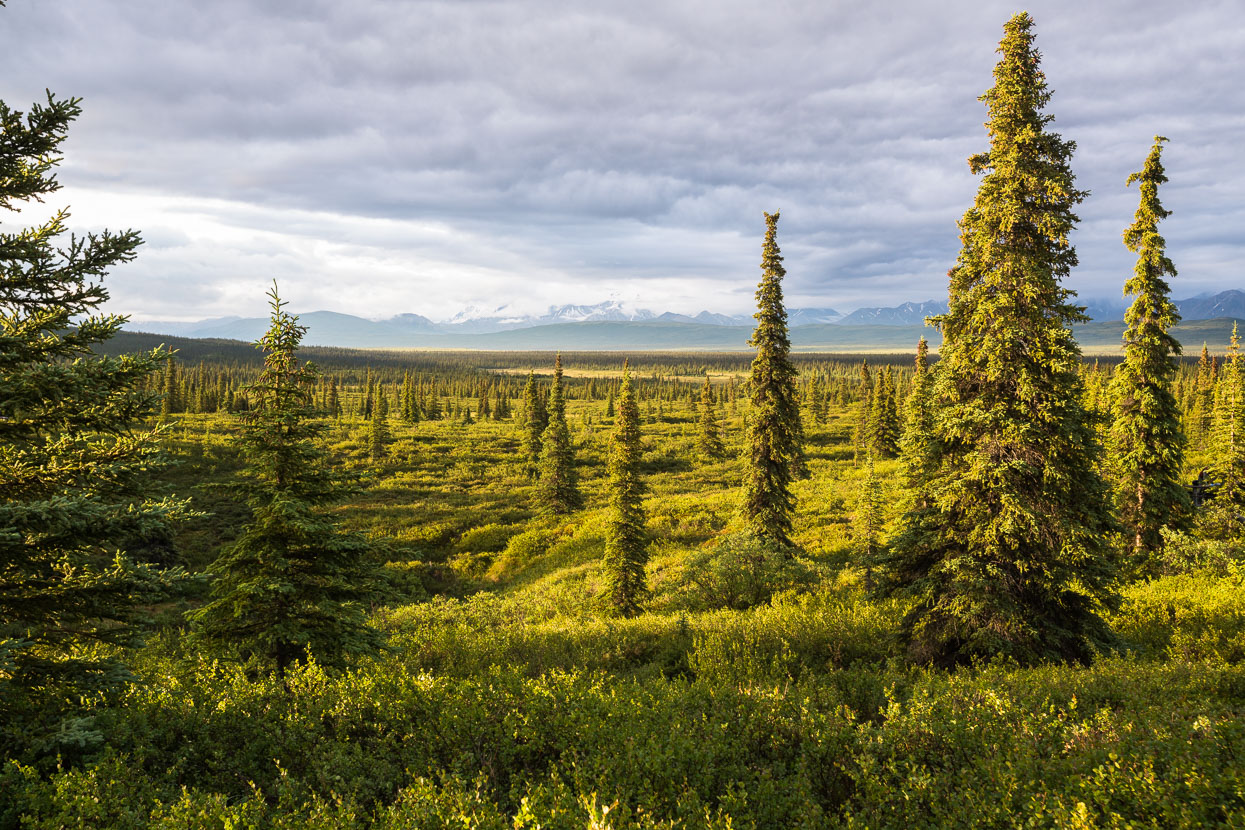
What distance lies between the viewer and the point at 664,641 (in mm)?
13539

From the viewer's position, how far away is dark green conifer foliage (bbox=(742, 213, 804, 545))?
23172 millimetres

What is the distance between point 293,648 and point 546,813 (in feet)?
25.1

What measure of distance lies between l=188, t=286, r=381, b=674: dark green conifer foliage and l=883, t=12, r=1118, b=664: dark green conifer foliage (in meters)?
11.1

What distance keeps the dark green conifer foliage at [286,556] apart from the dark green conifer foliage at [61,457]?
2515mm

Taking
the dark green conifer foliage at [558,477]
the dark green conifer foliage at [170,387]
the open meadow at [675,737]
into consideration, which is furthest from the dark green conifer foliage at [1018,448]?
the dark green conifer foliage at [170,387]

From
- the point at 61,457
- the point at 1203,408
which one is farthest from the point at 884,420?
the point at 61,457

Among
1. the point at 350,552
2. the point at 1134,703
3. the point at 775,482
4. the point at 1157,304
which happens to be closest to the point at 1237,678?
the point at 1134,703

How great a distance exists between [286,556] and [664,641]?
8.65m

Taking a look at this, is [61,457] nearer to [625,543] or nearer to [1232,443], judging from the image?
[625,543]

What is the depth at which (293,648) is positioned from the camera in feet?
31.8

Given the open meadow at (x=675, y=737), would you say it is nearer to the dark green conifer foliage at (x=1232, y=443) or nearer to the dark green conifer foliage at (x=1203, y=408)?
the dark green conifer foliage at (x=1232, y=443)

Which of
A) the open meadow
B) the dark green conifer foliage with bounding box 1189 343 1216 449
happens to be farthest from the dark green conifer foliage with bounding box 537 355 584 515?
the dark green conifer foliage with bounding box 1189 343 1216 449

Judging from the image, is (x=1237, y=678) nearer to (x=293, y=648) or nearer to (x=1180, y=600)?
(x=1180, y=600)

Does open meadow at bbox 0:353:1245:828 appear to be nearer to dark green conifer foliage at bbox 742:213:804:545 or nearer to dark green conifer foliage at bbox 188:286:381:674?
dark green conifer foliage at bbox 188:286:381:674
